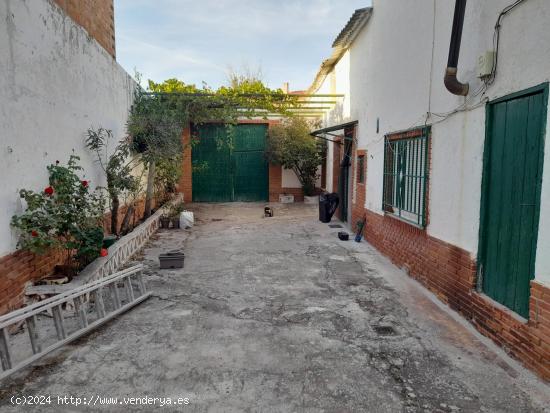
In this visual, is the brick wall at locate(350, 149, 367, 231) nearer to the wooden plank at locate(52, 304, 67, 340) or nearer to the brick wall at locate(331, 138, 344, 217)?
the brick wall at locate(331, 138, 344, 217)

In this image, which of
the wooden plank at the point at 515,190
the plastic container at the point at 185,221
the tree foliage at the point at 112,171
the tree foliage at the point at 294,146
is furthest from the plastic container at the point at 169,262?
the tree foliage at the point at 294,146

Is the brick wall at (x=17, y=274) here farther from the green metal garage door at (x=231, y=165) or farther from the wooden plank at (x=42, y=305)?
the green metal garage door at (x=231, y=165)

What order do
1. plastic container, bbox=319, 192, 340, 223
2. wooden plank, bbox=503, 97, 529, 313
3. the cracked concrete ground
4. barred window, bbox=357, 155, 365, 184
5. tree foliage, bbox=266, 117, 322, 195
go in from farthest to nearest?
1. tree foliage, bbox=266, 117, 322, 195
2. plastic container, bbox=319, 192, 340, 223
3. barred window, bbox=357, 155, 365, 184
4. wooden plank, bbox=503, 97, 529, 313
5. the cracked concrete ground

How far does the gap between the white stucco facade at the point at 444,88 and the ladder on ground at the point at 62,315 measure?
3.88m

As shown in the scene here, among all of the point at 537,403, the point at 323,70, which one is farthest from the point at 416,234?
the point at 323,70

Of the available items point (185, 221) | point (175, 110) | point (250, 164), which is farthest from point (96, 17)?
point (250, 164)

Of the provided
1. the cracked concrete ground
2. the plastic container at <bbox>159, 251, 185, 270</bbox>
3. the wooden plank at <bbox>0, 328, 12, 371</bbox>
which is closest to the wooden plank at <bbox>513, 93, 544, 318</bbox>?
the cracked concrete ground

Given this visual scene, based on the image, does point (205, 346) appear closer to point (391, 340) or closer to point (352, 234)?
point (391, 340)

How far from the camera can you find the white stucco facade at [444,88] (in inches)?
123

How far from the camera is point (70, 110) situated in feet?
17.5

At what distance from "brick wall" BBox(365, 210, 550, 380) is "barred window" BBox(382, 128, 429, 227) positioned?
23 centimetres

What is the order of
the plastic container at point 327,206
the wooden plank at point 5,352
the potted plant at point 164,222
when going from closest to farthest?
the wooden plank at point 5,352 < the potted plant at point 164,222 < the plastic container at point 327,206

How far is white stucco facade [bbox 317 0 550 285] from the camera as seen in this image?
3.14 meters

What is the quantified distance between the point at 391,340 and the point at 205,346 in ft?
5.78
